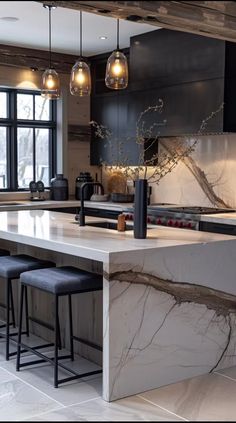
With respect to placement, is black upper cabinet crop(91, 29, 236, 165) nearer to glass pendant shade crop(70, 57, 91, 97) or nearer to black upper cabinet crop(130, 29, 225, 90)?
black upper cabinet crop(130, 29, 225, 90)

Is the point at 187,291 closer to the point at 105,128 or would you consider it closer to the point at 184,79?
→ the point at 184,79

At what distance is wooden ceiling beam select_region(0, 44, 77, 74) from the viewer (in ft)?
21.7

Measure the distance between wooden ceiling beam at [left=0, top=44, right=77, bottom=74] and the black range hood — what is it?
1.18m

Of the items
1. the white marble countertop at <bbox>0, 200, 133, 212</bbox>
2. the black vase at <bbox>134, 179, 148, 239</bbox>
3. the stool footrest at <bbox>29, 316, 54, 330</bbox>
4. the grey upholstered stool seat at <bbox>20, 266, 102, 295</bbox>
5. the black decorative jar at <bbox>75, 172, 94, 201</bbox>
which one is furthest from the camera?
the black decorative jar at <bbox>75, 172, 94, 201</bbox>

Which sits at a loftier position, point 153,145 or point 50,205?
point 153,145

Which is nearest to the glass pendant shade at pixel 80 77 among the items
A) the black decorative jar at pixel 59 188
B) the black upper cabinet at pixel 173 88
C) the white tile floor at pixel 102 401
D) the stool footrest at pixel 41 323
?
the black upper cabinet at pixel 173 88

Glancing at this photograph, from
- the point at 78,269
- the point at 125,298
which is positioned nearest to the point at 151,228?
the point at 78,269

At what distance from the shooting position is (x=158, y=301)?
3434 millimetres

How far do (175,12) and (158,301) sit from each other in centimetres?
168

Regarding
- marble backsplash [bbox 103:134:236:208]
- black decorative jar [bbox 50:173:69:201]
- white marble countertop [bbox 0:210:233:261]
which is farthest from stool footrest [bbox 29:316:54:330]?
black decorative jar [bbox 50:173:69:201]

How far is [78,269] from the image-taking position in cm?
380

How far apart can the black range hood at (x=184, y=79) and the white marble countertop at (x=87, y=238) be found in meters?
1.72

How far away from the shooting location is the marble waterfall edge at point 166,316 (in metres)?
3.28

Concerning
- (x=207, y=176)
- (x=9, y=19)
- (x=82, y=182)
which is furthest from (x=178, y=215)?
(x=9, y=19)
